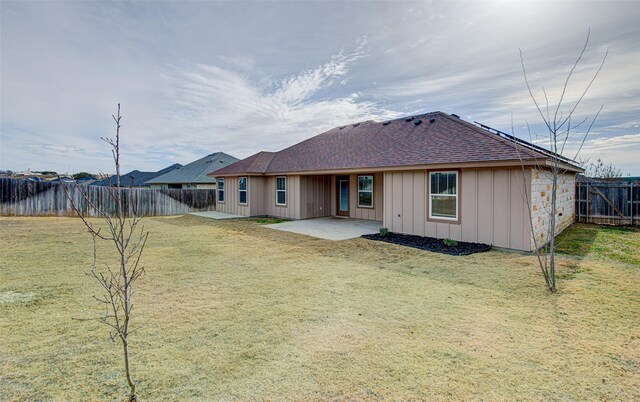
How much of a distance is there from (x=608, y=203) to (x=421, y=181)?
9.33m

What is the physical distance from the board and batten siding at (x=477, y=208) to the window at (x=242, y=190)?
9.47 metres

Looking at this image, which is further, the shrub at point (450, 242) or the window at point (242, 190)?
the window at point (242, 190)

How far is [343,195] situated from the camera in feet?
51.6

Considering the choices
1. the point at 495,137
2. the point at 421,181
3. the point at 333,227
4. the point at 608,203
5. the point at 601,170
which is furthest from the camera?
the point at 601,170

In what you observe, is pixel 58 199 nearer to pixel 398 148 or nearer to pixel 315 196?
pixel 315 196

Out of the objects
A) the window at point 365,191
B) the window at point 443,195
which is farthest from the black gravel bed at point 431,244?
the window at point 365,191

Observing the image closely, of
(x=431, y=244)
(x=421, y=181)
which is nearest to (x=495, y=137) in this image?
(x=421, y=181)

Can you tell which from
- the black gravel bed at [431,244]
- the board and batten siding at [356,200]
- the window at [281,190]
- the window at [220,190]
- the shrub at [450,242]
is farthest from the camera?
the window at [220,190]

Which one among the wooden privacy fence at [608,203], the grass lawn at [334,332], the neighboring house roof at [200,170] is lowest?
the grass lawn at [334,332]

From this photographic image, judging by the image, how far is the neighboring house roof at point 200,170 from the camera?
1190 inches

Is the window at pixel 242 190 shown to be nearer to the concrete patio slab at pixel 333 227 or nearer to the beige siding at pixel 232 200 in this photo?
the beige siding at pixel 232 200

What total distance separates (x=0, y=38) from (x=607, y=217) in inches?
896

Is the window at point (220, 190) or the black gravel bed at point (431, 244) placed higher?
the window at point (220, 190)

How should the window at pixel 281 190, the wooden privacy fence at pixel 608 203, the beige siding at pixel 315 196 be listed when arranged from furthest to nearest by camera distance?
the window at pixel 281 190
the beige siding at pixel 315 196
the wooden privacy fence at pixel 608 203
